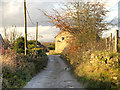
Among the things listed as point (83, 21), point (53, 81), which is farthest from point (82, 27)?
point (53, 81)

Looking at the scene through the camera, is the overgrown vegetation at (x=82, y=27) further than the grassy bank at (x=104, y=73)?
Yes

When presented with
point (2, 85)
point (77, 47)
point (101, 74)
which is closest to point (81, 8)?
point (77, 47)

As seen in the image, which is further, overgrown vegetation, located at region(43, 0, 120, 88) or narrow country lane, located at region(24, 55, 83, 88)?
overgrown vegetation, located at region(43, 0, 120, 88)

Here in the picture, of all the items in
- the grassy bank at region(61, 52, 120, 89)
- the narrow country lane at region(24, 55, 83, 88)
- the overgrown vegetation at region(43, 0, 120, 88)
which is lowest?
the narrow country lane at region(24, 55, 83, 88)

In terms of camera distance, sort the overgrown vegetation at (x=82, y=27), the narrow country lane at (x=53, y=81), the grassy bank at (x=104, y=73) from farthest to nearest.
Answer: the overgrown vegetation at (x=82, y=27), the narrow country lane at (x=53, y=81), the grassy bank at (x=104, y=73)

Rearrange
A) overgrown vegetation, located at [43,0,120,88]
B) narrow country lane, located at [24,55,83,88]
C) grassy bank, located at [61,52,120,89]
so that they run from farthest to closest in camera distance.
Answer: overgrown vegetation, located at [43,0,120,88], narrow country lane, located at [24,55,83,88], grassy bank, located at [61,52,120,89]

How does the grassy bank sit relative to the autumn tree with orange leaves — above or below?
below

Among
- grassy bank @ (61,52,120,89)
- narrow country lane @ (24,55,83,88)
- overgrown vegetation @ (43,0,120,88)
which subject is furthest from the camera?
overgrown vegetation @ (43,0,120,88)

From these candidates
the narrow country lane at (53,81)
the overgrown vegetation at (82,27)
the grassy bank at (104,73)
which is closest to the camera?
the grassy bank at (104,73)

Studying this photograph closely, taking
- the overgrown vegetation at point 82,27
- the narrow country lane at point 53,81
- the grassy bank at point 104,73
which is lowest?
the narrow country lane at point 53,81

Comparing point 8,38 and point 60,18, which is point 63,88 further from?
point 8,38

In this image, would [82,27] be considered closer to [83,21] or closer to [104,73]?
[83,21]

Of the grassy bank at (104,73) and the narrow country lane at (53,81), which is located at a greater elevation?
the grassy bank at (104,73)

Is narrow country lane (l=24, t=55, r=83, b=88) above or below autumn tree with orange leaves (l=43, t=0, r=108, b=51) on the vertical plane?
below
